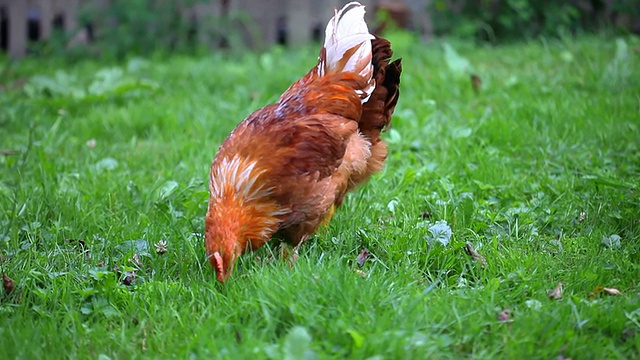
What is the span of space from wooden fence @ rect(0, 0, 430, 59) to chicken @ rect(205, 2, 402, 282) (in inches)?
175

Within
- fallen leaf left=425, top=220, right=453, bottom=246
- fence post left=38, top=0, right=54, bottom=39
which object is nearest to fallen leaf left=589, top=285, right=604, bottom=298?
fallen leaf left=425, top=220, right=453, bottom=246

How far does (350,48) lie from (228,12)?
4.79 metres

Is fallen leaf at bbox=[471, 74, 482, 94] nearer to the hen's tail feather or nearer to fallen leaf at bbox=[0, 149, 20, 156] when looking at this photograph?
the hen's tail feather

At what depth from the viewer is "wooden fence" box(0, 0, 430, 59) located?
8406mm

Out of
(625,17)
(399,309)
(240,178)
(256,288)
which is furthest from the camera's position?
(625,17)

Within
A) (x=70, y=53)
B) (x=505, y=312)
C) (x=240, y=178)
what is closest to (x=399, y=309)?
(x=505, y=312)

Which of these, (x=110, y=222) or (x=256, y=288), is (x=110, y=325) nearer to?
(x=256, y=288)

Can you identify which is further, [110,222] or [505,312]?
[110,222]

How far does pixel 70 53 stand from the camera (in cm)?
831

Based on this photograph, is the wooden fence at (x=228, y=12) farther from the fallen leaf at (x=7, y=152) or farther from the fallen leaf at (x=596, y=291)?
the fallen leaf at (x=596, y=291)

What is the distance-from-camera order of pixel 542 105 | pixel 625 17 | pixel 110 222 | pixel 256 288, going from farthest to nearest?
1. pixel 625 17
2. pixel 542 105
3. pixel 110 222
4. pixel 256 288

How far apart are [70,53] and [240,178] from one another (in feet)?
18.7

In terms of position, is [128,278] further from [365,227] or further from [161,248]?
[365,227]

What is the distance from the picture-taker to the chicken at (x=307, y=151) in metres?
3.40
